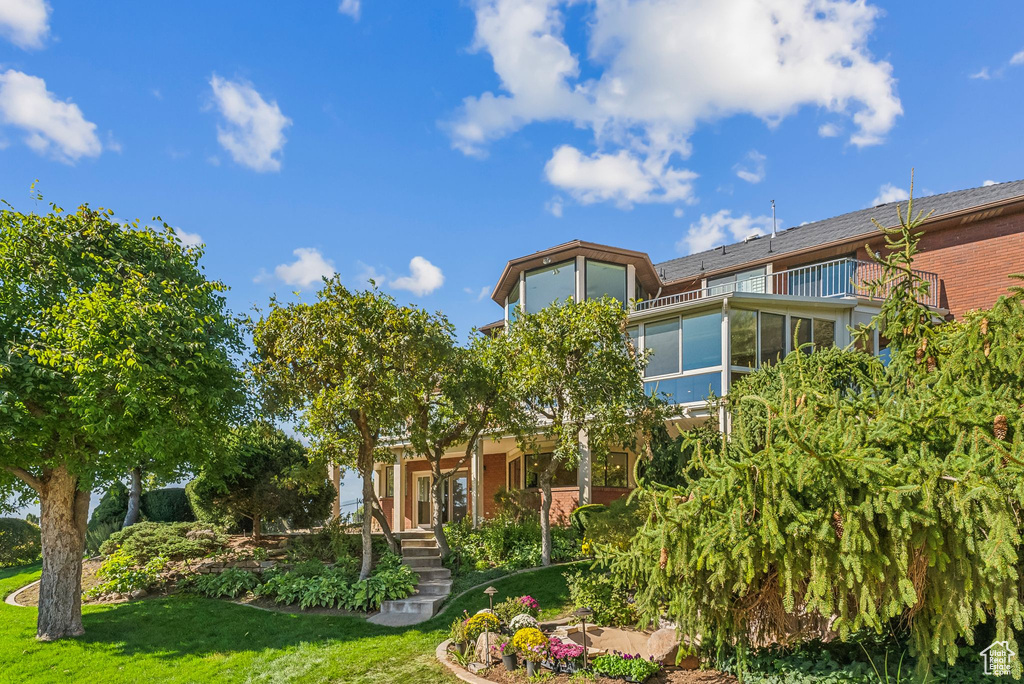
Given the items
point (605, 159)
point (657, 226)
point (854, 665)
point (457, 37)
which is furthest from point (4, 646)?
point (657, 226)

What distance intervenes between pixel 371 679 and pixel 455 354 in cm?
683

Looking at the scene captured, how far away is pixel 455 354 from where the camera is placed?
570 inches

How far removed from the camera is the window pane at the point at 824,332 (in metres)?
17.5

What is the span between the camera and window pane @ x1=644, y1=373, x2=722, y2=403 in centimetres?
1625

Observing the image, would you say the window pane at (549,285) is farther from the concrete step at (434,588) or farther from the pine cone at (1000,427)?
the pine cone at (1000,427)

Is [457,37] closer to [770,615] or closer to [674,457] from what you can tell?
[674,457]

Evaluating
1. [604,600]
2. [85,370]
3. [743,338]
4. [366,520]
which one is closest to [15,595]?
[366,520]

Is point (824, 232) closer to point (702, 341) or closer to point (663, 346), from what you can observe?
point (702, 341)

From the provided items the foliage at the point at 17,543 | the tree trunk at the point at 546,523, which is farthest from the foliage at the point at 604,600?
the foliage at the point at 17,543

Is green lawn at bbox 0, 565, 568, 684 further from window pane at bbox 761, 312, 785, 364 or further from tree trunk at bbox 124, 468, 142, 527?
window pane at bbox 761, 312, 785, 364

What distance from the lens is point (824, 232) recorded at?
22.5 metres

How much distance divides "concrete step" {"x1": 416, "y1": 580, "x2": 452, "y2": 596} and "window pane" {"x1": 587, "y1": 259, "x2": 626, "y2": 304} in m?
9.03

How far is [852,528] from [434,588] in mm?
9994

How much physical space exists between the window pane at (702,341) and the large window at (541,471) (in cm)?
501
